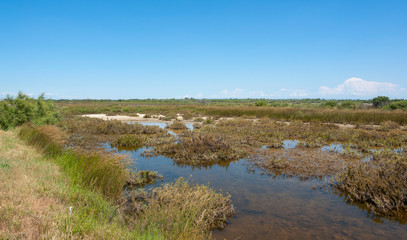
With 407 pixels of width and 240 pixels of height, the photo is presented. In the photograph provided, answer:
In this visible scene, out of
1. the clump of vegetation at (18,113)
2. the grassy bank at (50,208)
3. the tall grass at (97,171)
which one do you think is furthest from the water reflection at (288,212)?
the clump of vegetation at (18,113)

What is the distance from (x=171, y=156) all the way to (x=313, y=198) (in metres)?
6.90

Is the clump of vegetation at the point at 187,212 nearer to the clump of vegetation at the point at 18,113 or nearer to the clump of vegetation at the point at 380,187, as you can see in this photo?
the clump of vegetation at the point at 380,187

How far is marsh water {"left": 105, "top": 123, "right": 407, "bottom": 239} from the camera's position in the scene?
17.6ft

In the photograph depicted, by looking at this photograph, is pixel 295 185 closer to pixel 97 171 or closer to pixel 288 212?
pixel 288 212

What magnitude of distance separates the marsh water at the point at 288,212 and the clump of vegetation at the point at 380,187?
33 centimetres

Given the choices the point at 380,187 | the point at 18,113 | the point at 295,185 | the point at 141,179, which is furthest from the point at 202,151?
the point at 18,113

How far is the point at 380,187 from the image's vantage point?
6594 millimetres

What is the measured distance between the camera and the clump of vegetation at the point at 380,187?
6.20 m

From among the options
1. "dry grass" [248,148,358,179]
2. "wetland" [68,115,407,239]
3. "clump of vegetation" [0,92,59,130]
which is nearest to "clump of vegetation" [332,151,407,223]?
"wetland" [68,115,407,239]

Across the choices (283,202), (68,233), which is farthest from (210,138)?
(68,233)

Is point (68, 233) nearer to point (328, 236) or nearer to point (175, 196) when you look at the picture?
point (175, 196)

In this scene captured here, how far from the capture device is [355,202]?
6902 millimetres

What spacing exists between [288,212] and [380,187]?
262cm

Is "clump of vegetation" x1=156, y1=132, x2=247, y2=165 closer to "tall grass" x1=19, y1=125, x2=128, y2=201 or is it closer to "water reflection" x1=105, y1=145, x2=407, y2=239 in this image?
"water reflection" x1=105, y1=145, x2=407, y2=239
